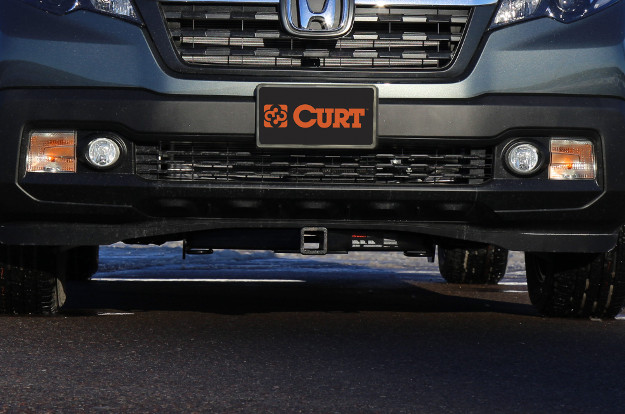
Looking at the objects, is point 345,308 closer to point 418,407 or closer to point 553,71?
point 553,71

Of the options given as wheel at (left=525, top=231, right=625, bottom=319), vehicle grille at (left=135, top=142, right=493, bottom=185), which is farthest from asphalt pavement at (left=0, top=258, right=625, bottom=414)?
vehicle grille at (left=135, top=142, right=493, bottom=185)

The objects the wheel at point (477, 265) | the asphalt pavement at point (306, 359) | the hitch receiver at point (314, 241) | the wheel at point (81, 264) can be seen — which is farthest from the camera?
the wheel at point (477, 265)

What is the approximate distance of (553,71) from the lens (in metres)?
4.29

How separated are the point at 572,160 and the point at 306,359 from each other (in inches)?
55.2

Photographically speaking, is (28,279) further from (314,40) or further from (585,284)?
(585,284)

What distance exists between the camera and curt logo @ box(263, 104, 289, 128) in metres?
4.25

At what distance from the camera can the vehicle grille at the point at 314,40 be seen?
4.35 metres

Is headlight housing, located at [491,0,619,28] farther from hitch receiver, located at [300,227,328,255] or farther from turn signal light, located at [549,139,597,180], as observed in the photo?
hitch receiver, located at [300,227,328,255]

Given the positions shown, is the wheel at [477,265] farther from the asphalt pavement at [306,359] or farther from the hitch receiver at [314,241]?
the hitch receiver at [314,241]

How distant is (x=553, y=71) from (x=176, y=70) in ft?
4.98

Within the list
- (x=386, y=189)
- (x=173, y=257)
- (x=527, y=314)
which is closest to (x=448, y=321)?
(x=527, y=314)

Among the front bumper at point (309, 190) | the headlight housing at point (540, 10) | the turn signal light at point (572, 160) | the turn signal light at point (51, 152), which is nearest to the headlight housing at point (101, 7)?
the front bumper at point (309, 190)

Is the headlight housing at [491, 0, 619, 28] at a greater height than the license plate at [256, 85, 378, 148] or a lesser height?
greater

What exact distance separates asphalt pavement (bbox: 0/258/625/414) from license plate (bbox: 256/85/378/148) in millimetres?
820
